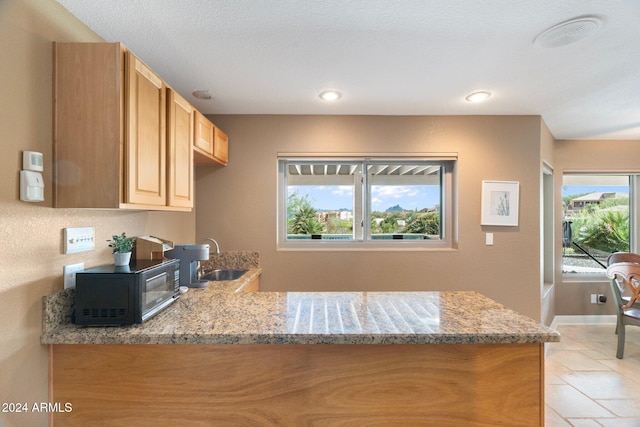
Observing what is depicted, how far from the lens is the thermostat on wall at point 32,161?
1.17 m

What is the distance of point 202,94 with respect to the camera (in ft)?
7.73

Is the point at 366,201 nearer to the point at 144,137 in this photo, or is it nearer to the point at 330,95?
the point at 330,95

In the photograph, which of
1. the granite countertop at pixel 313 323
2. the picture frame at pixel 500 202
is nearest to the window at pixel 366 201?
the picture frame at pixel 500 202

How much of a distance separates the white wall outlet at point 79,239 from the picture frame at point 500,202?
304 cm

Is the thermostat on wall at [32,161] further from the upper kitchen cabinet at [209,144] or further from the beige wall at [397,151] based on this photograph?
the beige wall at [397,151]

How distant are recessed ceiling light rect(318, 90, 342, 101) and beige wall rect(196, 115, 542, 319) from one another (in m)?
0.39

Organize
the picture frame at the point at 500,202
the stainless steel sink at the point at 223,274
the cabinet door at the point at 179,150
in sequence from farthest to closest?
1. the picture frame at the point at 500,202
2. the stainless steel sink at the point at 223,274
3. the cabinet door at the point at 179,150

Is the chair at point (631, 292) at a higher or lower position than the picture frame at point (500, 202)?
lower

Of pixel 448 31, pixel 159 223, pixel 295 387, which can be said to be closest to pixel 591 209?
pixel 448 31

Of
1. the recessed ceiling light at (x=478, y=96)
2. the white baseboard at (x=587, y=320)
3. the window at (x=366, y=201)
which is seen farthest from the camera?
the white baseboard at (x=587, y=320)

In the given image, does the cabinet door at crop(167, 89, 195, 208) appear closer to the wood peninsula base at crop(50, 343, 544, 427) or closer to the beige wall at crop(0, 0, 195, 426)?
the beige wall at crop(0, 0, 195, 426)

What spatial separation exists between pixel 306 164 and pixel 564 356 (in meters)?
3.21

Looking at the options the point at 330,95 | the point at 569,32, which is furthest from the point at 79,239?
the point at 569,32

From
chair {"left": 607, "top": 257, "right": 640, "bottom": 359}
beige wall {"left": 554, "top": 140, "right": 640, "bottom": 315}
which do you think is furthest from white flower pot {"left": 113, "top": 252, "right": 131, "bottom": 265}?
beige wall {"left": 554, "top": 140, "right": 640, "bottom": 315}
